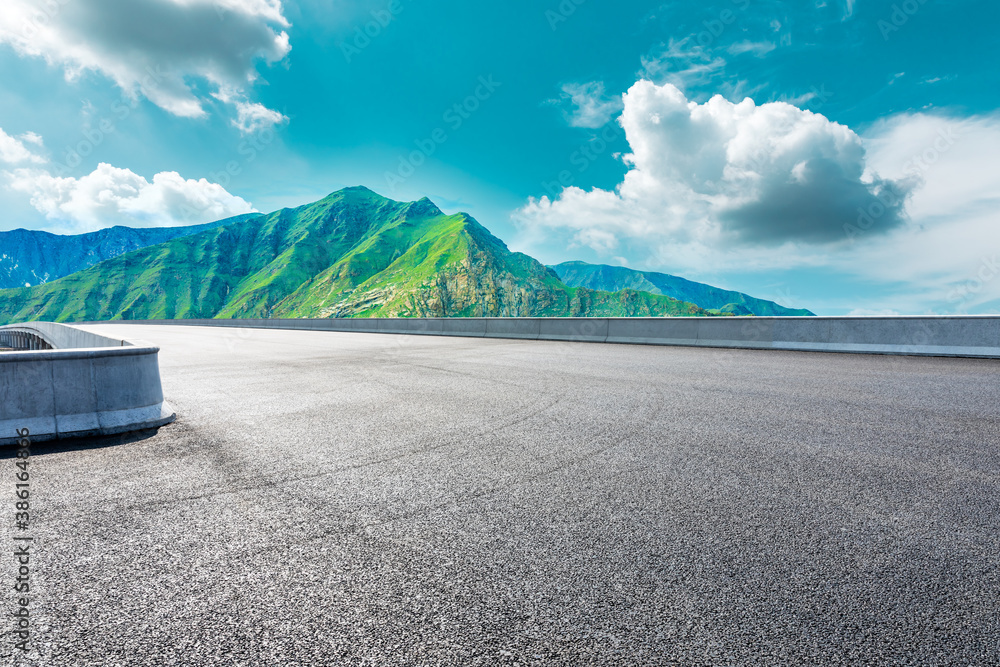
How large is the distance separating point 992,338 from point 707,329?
6017 mm

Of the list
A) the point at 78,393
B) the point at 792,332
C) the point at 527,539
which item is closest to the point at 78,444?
the point at 78,393

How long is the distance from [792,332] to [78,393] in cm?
1446

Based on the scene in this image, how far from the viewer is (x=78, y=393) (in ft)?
16.9

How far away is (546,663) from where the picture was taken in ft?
5.85

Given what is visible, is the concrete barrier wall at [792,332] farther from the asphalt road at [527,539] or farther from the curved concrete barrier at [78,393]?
the curved concrete barrier at [78,393]

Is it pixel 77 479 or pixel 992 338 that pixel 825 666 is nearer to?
pixel 77 479

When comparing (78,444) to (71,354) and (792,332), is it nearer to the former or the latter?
(71,354)

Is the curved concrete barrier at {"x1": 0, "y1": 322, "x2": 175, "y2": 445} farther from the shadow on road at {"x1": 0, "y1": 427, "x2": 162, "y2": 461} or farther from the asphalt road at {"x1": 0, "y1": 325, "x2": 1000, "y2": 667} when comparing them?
the asphalt road at {"x1": 0, "y1": 325, "x2": 1000, "y2": 667}

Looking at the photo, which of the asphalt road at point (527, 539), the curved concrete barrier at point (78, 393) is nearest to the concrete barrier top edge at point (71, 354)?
the curved concrete barrier at point (78, 393)

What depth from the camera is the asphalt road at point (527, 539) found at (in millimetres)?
1909

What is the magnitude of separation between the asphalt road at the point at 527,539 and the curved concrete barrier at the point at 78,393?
306 mm

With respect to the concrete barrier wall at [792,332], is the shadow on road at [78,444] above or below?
below

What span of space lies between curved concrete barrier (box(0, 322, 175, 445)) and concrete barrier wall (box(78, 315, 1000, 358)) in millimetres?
13103

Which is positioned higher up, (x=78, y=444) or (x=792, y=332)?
(x=792, y=332)
